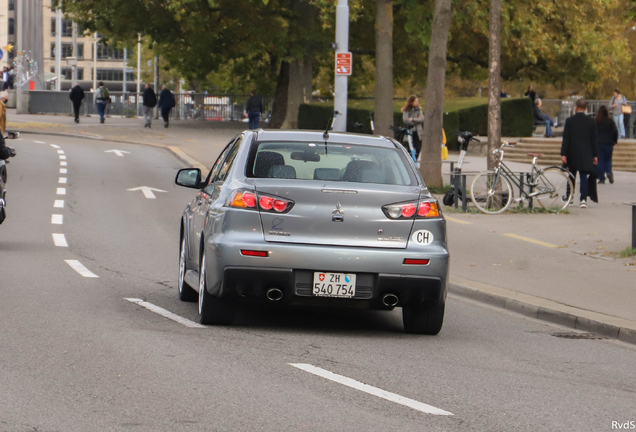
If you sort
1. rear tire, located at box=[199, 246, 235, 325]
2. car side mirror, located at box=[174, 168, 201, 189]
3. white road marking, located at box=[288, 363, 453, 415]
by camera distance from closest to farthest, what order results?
white road marking, located at box=[288, 363, 453, 415] < rear tire, located at box=[199, 246, 235, 325] < car side mirror, located at box=[174, 168, 201, 189]

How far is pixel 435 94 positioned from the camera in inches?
798

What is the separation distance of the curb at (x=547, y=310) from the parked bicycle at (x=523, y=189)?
6.86 metres

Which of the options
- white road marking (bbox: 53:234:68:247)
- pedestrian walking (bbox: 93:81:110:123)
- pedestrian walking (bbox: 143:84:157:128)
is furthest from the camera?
pedestrian walking (bbox: 93:81:110:123)

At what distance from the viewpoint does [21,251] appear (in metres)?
13.1

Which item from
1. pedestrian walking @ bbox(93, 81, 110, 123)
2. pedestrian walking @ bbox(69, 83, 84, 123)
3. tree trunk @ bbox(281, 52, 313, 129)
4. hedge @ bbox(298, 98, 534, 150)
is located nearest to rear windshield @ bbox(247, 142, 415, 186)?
hedge @ bbox(298, 98, 534, 150)

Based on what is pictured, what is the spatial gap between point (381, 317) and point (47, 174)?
16195mm

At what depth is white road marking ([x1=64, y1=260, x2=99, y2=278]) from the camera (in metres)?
11.4

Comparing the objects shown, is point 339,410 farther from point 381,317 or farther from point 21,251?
point 21,251

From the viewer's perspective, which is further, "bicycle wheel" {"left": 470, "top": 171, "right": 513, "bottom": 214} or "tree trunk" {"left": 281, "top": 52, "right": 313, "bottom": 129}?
"tree trunk" {"left": 281, "top": 52, "right": 313, "bottom": 129}

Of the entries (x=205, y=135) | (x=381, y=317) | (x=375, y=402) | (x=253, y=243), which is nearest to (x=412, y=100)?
(x=205, y=135)

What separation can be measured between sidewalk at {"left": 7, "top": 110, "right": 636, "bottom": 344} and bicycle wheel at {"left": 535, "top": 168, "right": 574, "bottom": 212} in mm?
272

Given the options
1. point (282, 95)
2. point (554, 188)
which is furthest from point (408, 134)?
point (282, 95)

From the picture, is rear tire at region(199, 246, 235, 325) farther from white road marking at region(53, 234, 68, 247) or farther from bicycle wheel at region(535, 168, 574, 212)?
bicycle wheel at region(535, 168, 574, 212)

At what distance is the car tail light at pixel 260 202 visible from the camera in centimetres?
779
